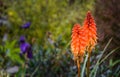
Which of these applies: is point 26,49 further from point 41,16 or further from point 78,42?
point 41,16

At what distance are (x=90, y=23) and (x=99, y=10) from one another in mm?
1236

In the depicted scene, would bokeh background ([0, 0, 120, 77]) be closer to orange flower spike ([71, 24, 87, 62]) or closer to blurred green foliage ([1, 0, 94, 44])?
blurred green foliage ([1, 0, 94, 44])

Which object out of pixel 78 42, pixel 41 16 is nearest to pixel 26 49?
pixel 78 42

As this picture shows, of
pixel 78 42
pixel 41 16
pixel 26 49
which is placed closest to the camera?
pixel 78 42

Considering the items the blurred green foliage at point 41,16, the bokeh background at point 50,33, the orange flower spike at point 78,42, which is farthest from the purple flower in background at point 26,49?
the orange flower spike at point 78,42

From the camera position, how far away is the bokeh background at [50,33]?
4.12 metres

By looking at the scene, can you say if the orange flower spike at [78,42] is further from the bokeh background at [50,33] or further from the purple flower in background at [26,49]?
the purple flower in background at [26,49]

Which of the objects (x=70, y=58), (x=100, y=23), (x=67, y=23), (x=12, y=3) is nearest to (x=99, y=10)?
(x=100, y=23)

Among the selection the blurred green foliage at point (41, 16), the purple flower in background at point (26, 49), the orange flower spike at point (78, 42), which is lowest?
the orange flower spike at point (78, 42)

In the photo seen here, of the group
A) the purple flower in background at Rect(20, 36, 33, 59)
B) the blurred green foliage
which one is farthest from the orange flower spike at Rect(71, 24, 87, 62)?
the blurred green foliage

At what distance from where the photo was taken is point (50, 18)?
7.64 m

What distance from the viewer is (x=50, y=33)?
6031 mm

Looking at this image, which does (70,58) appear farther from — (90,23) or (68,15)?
(68,15)

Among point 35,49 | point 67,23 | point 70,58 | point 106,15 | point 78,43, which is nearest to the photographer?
point 78,43
